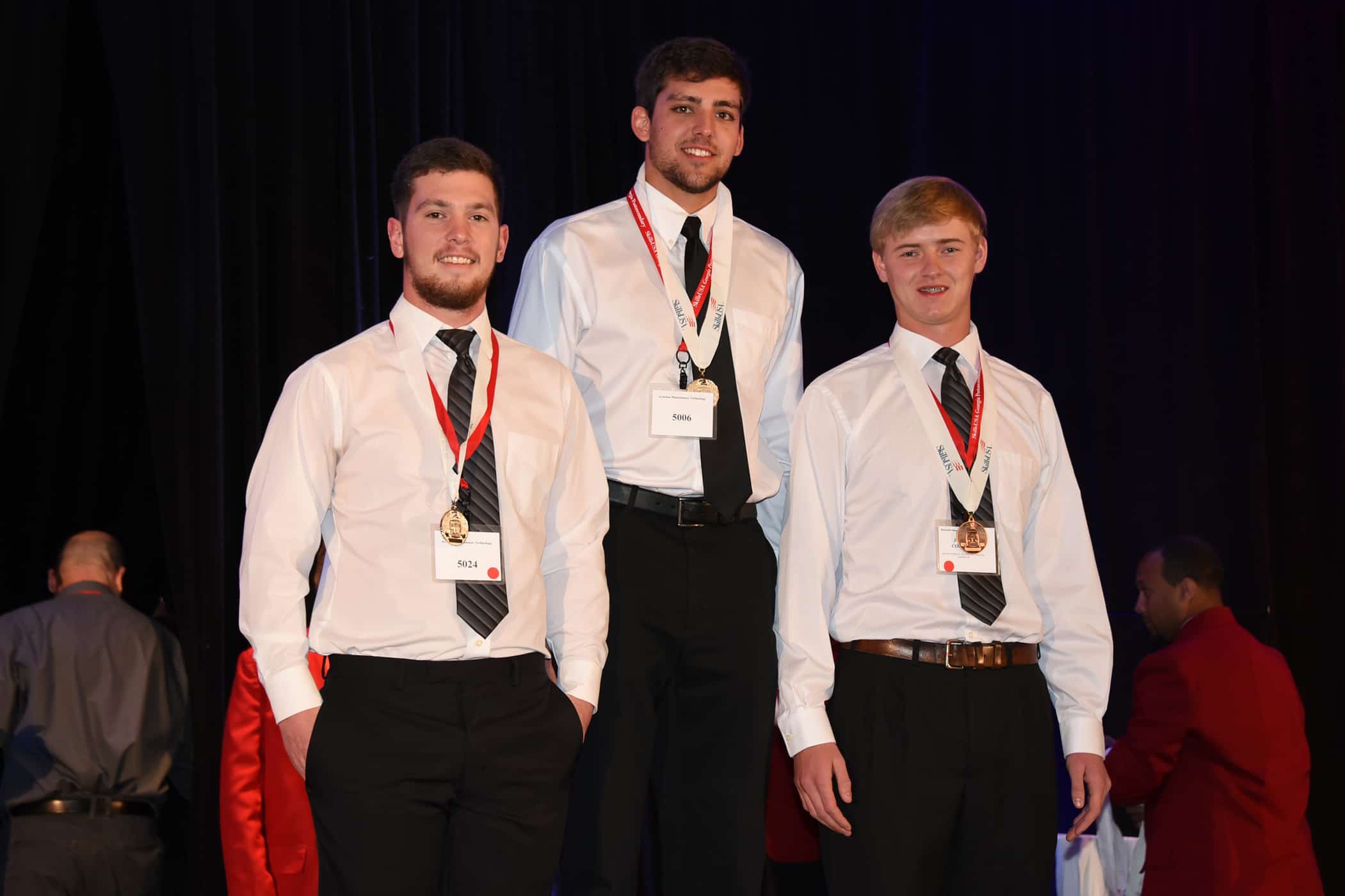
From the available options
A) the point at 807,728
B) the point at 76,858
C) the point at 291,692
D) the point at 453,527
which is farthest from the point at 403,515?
the point at 76,858

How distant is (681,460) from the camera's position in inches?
115

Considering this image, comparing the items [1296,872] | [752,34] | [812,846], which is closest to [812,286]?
[752,34]

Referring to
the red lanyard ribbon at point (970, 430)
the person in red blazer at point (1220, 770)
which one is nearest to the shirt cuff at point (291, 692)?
the red lanyard ribbon at point (970, 430)

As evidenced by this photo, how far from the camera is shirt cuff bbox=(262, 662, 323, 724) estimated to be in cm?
235

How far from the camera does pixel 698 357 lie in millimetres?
2984

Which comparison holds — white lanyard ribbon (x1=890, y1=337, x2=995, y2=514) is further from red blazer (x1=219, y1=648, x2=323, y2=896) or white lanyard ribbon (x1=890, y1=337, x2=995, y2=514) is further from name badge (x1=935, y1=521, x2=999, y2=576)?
red blazer (x1=219, y1=648, x2=323, y2=896)

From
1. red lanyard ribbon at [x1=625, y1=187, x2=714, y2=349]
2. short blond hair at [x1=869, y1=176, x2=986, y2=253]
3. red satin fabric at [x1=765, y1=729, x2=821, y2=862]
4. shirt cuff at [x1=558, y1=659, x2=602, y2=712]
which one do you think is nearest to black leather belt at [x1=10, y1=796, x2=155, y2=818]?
red satin fabric at [x1=765, y1=729, x2=821, y2=862]

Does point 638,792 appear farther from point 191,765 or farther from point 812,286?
point 812,286

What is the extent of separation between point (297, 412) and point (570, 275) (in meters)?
0.80

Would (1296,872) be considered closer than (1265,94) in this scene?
Yes

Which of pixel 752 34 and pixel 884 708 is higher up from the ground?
pixel 752 34

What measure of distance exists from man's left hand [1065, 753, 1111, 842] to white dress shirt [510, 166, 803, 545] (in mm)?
821

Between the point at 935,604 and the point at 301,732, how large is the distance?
49.5 inches

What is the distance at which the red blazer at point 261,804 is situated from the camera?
11.5ft
